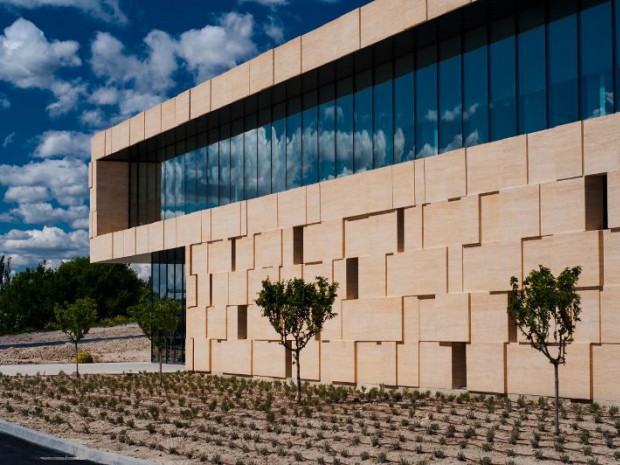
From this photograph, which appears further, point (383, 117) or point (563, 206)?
point (383, 117)

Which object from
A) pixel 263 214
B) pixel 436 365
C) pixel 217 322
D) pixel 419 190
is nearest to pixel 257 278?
pixel 263 214

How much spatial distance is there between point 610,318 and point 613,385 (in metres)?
1.53

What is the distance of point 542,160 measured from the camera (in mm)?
23250

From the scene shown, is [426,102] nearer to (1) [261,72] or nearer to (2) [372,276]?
(2) [372,276]

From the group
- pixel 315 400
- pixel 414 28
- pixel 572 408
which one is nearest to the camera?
pixel 572 408

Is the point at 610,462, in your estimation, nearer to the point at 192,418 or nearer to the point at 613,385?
the point at 613,385

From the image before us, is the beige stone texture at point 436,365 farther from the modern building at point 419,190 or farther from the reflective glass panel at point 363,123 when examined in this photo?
the reflective glass panel at point 363,123

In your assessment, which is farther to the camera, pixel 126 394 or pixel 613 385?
pixel 126 394

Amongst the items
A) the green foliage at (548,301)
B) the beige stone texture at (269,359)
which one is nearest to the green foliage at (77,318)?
the beige stone texture at (269,359)

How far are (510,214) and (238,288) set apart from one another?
1488cm

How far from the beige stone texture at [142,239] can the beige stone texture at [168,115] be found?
556cm

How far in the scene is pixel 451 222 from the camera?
25.9m

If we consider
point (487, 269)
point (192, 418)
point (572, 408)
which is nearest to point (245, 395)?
point (192, 418)

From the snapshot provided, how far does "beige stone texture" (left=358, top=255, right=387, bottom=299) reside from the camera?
28250 mm
